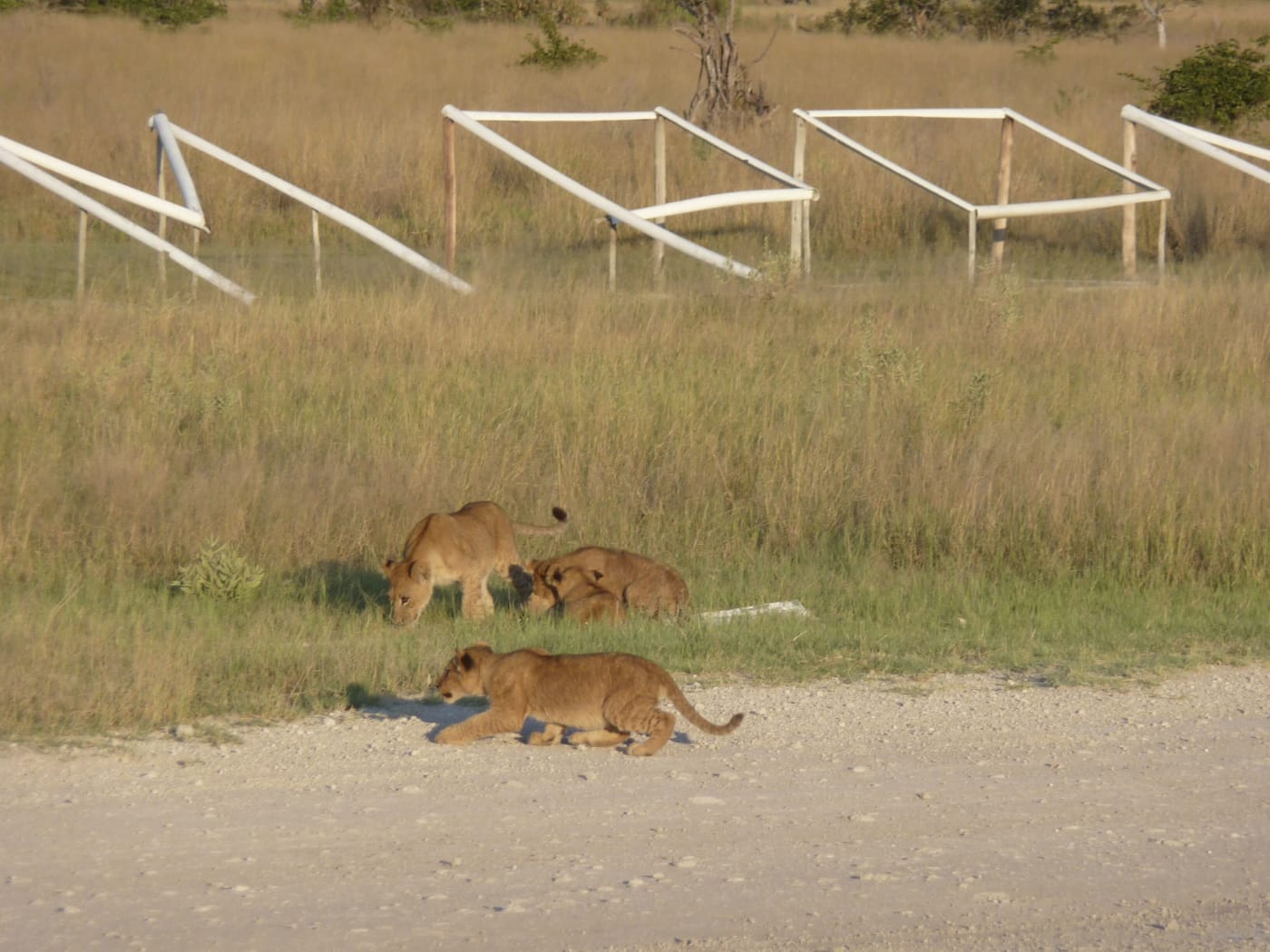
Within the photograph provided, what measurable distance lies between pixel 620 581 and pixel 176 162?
7560 mm

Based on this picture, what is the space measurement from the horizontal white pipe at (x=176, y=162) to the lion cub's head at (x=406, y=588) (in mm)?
6172

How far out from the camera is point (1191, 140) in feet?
48.0

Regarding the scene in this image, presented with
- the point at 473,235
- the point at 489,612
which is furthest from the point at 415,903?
the point at 473,235

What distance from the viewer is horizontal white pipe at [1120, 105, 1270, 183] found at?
14305 millimetres

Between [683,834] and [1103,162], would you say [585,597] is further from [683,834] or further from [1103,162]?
[1103,162]

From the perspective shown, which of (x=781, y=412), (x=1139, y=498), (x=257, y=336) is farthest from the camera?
(x=257, y=336)

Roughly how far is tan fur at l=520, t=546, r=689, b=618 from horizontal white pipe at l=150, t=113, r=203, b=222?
6.21 m

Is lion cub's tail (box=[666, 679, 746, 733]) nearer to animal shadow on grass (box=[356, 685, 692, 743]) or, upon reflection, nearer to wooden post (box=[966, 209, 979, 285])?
animal shadow on grass (box=[356, 685, 692, 743])

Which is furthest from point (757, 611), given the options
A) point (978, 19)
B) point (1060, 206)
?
point (978, 19)

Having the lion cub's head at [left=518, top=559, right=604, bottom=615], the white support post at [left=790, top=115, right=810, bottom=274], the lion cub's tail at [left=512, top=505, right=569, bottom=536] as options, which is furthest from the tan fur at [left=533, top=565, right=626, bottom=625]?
the white support post at [left=790, top=115, right=810, bottom=274]

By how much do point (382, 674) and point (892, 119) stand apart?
16.9 m

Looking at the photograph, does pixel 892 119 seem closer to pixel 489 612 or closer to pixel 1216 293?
pixel 1216 293

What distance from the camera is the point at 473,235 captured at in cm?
1705

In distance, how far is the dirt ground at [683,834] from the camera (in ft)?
13.5
